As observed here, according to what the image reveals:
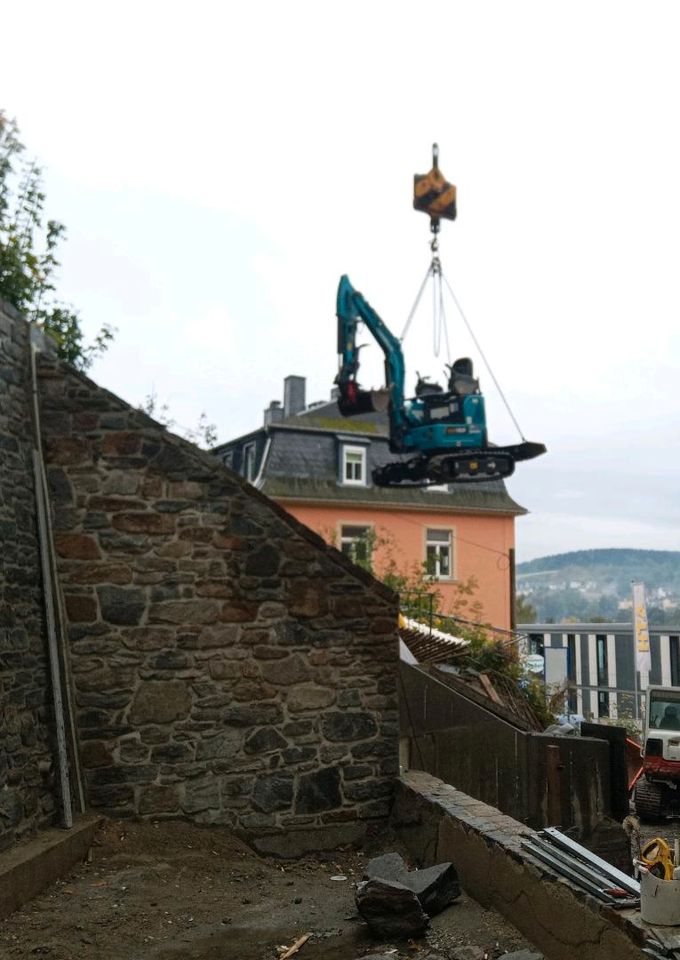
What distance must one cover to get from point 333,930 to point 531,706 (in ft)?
26.4

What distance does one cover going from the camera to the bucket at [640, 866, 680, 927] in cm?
385

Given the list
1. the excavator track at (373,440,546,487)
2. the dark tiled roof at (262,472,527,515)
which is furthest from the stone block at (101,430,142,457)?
the dark tiled roof at (262,472,527,515)

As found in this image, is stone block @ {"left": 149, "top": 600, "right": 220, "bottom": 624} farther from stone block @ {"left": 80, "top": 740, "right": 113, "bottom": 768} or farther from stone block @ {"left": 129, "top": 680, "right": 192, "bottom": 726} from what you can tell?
stone block @ {"left": 80, "top": 740, "right": 113, "bottom": 768}

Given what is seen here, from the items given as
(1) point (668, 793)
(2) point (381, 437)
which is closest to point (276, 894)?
(1) point (668, 793)

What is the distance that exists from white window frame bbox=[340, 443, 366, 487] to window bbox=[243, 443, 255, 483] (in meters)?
2.70

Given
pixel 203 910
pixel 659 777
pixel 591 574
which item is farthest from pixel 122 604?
pixel 591 574

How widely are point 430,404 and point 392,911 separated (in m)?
10.9

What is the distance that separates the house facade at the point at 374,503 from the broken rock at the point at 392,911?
832 inches

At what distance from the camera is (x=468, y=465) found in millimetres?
15602

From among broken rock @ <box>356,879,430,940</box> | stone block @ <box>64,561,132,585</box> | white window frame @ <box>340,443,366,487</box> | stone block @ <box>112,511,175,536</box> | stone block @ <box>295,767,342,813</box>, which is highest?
white window frame @ <box>340,443,366,487</box>

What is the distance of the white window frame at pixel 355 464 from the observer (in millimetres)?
29031

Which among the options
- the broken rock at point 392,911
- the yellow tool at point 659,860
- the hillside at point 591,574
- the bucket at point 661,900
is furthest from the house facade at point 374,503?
the hillside at point 591,574

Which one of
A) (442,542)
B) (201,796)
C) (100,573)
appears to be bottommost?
(201,796)

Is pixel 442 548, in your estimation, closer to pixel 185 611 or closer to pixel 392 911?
pixel 185 611
